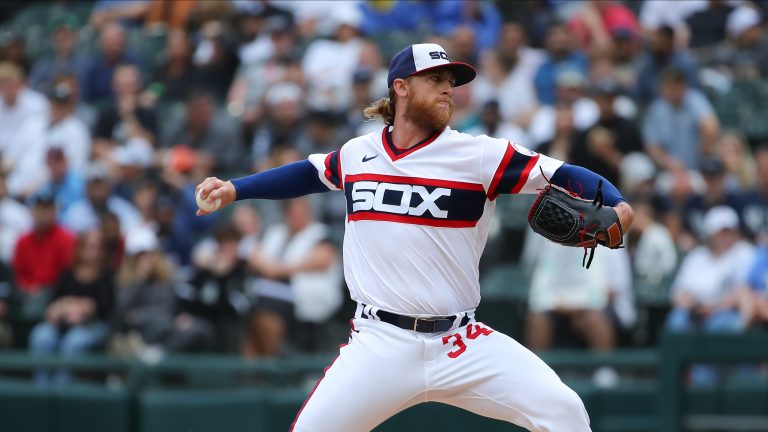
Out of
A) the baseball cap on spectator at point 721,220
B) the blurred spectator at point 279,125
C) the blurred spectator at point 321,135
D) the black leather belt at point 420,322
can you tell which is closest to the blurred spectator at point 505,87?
the blurred spectator at point 321,135

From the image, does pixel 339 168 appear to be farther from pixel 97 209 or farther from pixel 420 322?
pixel 97 209

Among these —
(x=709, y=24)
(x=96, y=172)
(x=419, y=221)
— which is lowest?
(x=419, y=221)

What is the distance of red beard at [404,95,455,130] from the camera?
18.1 ft

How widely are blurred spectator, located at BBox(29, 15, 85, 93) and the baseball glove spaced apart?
393 inches

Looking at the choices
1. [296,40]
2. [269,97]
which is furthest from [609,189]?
[296,40]

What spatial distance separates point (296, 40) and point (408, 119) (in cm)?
885

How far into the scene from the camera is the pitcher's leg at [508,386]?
5.19 metres

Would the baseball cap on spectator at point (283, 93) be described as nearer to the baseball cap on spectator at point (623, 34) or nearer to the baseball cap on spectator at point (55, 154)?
the baseball cap on spectator at point (55, 154)

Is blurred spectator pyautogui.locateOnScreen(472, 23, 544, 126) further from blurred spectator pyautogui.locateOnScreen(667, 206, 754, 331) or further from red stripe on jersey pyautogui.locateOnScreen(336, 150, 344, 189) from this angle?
red stripe on jersey pyautogui.locateOnScreen(336, 150, 344, 189)

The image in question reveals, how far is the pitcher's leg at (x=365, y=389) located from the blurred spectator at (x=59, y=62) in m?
9.72

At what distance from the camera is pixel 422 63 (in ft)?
18.0

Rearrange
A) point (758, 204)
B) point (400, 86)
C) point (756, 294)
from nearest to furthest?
1. point (400, 86)
2. point (756, 294)
3. point (758, 204)

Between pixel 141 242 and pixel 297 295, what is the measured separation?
144cm

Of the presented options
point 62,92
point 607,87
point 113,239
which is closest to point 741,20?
point 607,87
